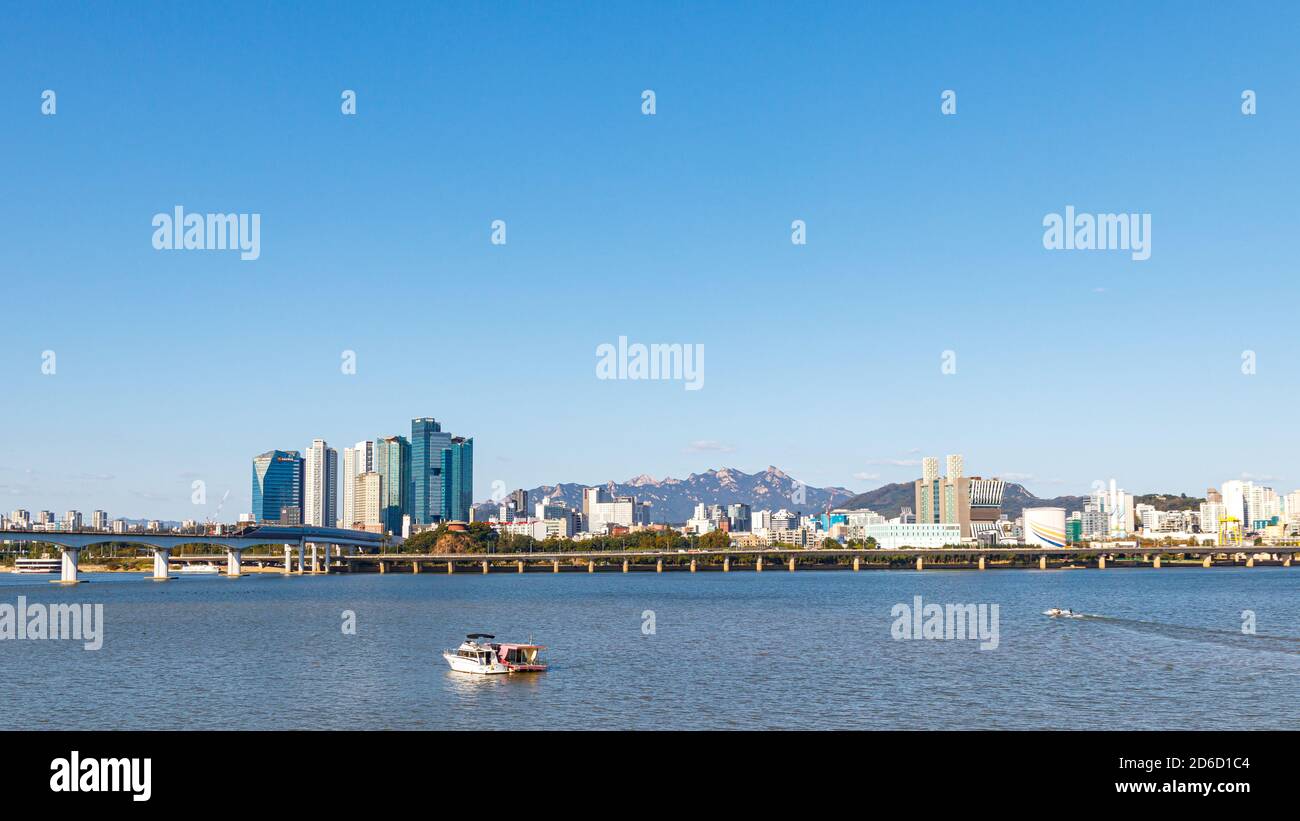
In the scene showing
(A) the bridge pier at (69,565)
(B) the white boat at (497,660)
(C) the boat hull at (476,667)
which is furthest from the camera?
(A) the bridge pier at (69,565)

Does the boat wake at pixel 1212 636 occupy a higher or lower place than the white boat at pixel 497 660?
lower

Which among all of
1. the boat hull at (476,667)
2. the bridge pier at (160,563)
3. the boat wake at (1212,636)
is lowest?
the bridge pier at (160,563)
